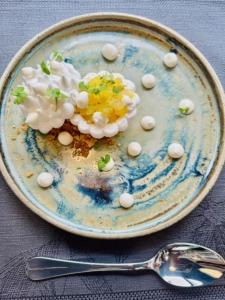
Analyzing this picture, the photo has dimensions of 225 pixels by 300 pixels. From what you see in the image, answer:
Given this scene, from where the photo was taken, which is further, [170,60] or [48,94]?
[170,60]

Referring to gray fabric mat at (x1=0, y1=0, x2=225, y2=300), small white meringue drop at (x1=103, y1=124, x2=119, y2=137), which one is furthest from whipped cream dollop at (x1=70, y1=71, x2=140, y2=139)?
gray fabric mat at (x1=0, y1=0, x2=225, y2=300)

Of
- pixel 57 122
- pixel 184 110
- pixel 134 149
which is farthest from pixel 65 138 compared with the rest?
pixel 184 110

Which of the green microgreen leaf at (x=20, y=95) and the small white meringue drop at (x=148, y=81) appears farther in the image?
the small white meringue drop at (x=148, y=81)

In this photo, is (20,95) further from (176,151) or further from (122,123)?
(176,151)

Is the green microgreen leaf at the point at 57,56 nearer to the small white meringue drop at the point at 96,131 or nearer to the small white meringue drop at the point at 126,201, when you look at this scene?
the small white meringue drop at the point at 96,131

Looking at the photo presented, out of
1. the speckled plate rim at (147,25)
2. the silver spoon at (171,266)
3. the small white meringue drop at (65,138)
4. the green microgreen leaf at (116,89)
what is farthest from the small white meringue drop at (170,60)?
the silver spoon at (171,266)

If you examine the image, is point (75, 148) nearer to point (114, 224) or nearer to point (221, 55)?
point (114, 224)

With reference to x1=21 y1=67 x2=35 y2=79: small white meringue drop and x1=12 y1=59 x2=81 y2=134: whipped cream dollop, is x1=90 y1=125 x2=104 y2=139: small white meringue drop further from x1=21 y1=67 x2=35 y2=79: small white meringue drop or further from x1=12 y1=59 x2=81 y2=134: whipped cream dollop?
x1=21 y1=67 x2=35 y2=79: small white meringue drop
